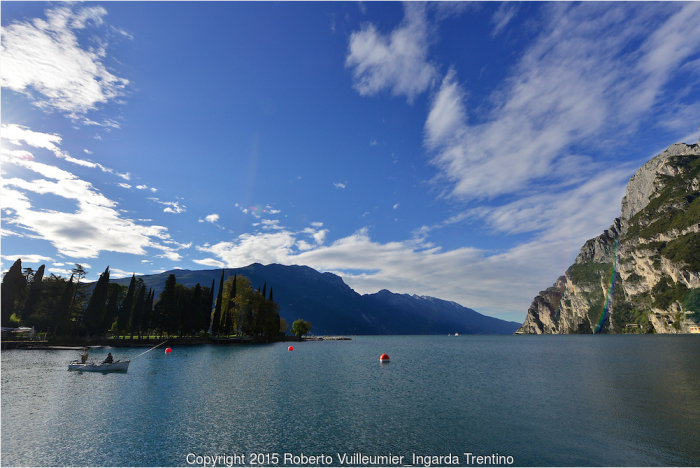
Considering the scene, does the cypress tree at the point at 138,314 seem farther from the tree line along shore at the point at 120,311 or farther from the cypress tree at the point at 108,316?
the cypress tree at the point at 108,316

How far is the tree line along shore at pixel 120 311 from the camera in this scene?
3551 inches

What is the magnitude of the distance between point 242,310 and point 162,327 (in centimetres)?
2488

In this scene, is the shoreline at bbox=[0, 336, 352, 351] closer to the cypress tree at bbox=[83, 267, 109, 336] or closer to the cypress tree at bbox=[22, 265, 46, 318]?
the cypress tree at bbox=[83, 267, 109, 336]

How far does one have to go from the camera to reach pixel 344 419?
2559cm

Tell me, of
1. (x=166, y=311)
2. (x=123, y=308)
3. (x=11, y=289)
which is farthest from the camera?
(x=166, y=311)

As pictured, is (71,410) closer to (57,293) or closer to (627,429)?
(627,429)


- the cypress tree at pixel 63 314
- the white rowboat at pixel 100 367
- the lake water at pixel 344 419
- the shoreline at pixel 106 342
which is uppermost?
the cypress tree at pixel 63 314

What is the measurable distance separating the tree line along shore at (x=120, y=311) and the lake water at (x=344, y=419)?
180 feet

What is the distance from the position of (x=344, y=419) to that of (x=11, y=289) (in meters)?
115

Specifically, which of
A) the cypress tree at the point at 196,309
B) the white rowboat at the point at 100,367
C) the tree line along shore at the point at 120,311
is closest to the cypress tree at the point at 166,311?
the tree line along shore at the point at 120,311

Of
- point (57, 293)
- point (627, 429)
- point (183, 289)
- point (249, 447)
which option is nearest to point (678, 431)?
point (627, 429)

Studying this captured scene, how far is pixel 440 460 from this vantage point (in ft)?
61.2

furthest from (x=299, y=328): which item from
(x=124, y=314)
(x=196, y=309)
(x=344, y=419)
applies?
(x=344, y=419)

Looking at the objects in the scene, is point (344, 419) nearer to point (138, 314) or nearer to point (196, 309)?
point (138, 314)
